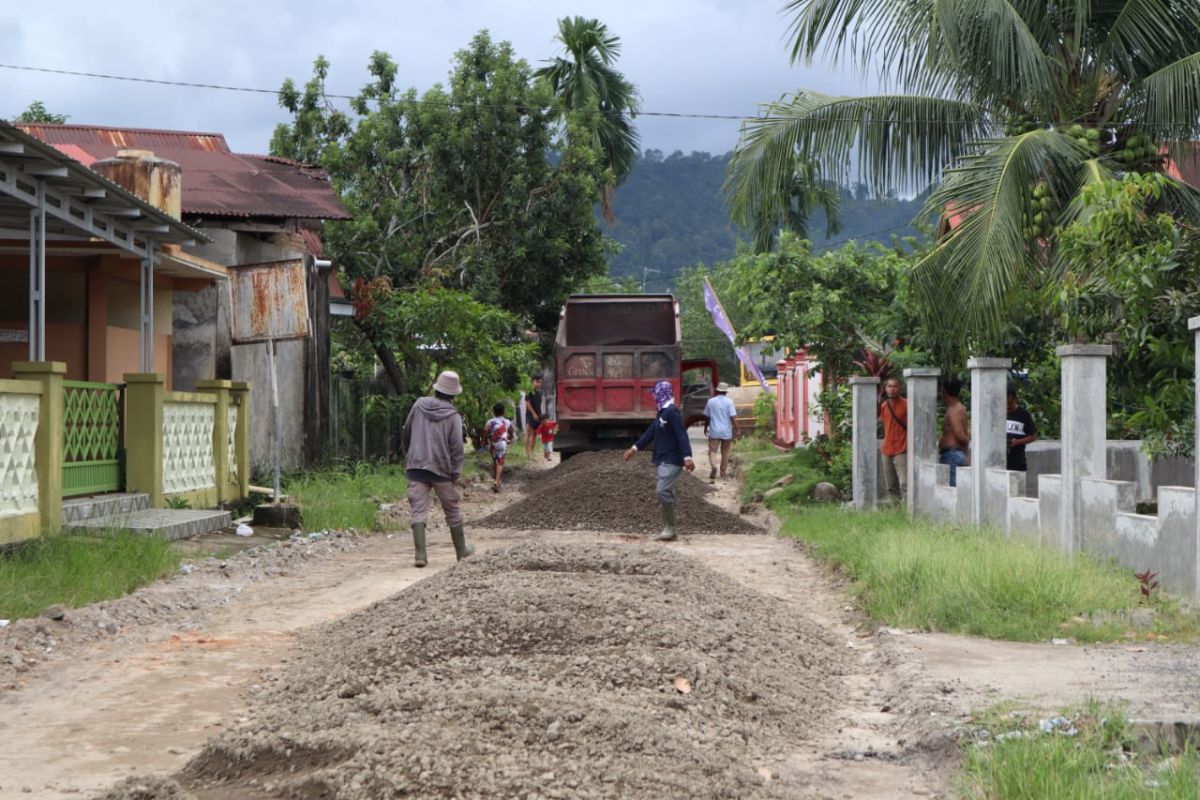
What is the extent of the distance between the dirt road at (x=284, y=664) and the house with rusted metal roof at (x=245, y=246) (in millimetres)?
7434

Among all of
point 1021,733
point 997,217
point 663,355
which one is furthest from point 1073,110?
point 663,355

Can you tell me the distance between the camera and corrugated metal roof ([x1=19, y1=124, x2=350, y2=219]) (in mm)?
19547

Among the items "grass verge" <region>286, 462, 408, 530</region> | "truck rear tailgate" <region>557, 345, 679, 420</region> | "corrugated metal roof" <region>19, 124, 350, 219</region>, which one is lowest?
"grass verge" <region>286, 462, 408, 530</region>

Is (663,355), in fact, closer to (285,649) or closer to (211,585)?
(211,585)

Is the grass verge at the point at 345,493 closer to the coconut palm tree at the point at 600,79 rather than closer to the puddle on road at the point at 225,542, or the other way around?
the puddle on road at the point at 225,542

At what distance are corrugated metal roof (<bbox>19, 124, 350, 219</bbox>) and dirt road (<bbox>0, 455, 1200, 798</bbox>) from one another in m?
8.94

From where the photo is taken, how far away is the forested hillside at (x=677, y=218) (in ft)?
450

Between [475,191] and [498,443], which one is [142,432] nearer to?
[498,443]

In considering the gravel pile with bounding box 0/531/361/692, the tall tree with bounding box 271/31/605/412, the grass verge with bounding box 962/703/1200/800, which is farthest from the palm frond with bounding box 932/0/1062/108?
the tall tree with bounding box 271/31/605/412

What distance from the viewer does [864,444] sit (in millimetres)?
18141

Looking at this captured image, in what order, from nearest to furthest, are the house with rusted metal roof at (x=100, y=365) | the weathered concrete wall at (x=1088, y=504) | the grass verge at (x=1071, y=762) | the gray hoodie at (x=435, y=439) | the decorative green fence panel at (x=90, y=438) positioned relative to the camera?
the grass verge at (x=1071, y=762), the weathered concrete wall at (x=1088, y=504), the house with rusted metal roof at (x=100, y=365), the decorative green fence panel at (x=90, y=438), the gray hoodie at (x=435, y=439)

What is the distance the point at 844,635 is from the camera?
387 inches

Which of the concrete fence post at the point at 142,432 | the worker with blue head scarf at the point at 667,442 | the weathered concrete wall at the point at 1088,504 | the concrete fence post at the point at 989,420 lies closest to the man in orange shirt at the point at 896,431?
the weathered concrete wall at the point at 1088,504

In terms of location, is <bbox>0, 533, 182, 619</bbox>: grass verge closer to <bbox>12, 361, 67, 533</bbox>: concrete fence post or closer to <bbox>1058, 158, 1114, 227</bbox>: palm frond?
<bbox>12, 361, 67, 533</bbox>: concrete fence post
